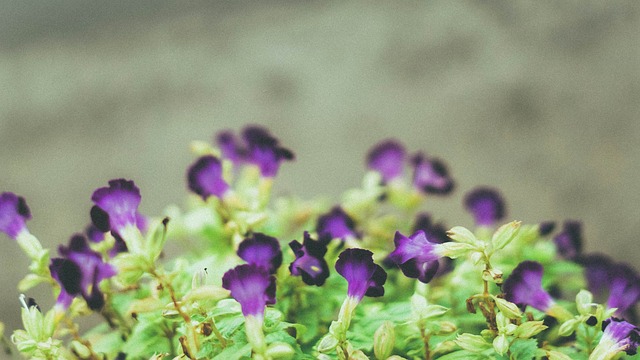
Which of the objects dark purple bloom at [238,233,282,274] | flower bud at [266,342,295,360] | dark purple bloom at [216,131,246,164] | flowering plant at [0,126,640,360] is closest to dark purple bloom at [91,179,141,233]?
flowering plant at [0,126,640,360]

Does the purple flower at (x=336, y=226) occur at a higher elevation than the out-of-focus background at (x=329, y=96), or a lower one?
lower

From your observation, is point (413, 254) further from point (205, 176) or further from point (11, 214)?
point (11, 214)

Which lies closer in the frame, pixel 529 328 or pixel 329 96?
pixel 529 328

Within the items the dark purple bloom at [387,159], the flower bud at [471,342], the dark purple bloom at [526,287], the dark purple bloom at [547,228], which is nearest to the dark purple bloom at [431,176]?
the dark purple bloom at [387,159]

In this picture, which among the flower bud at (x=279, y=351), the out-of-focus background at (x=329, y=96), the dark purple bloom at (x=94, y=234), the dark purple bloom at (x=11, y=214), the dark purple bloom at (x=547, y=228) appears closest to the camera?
the flower bud at (x=279, y=351)

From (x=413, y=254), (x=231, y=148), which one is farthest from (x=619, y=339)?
(x=231, y=148)

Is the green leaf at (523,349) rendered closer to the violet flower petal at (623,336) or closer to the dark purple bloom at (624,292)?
the violet flower petal at (623,336)
